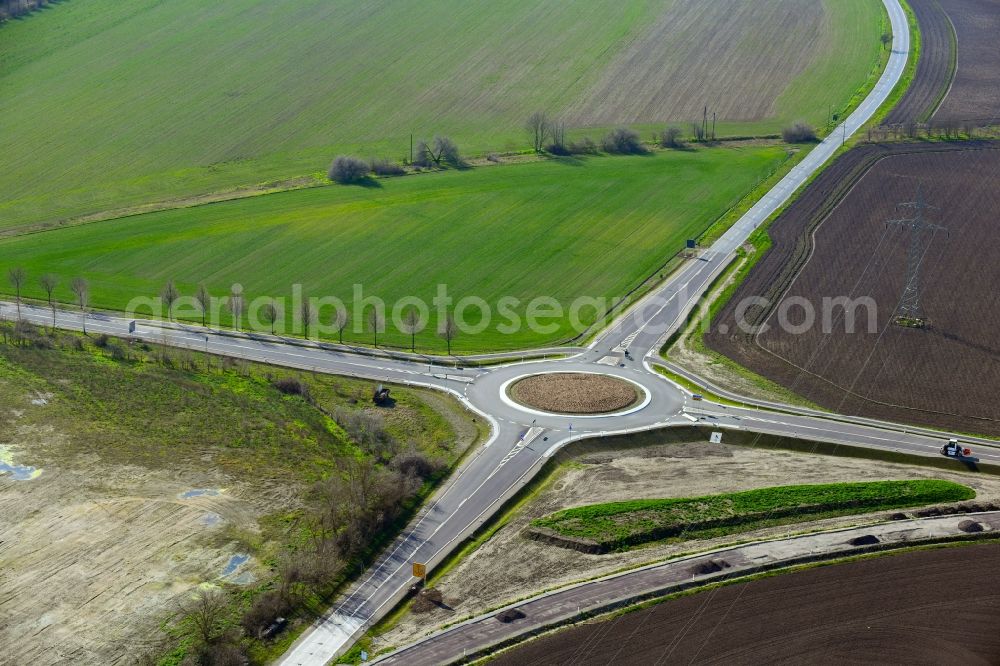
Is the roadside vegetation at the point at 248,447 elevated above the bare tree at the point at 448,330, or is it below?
below

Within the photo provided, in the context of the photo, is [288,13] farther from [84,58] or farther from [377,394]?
[377,394]

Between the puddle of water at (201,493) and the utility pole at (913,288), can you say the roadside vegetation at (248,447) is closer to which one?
the puddle of water at (201,493)

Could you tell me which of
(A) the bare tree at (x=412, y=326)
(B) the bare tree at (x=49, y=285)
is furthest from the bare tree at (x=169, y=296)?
(A) the bare tree at (x=412, y=326)

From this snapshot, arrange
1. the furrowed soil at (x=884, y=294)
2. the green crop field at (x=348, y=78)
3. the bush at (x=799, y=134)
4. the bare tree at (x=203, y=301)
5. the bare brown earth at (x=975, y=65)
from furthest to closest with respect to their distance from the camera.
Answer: the bare brown earth at (x=975, y=65) → the bush at (x=799, y=134) → the green crop field at (x=348, y=78) → the bare tree at (x=203, y=301) → the furrowed soil at (x=884, y=294)

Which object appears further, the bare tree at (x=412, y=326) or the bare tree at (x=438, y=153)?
the bare tree at (x=438, y=153)

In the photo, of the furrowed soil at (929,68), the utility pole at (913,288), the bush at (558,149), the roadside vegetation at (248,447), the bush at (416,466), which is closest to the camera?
the roadside vegetation at (248,447)

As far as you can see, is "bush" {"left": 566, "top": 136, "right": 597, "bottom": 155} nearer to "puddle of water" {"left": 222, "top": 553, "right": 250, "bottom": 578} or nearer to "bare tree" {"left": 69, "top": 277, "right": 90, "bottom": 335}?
"bare tree" {"left": 69, "top": 277, "right": 90, "bottom": 335}

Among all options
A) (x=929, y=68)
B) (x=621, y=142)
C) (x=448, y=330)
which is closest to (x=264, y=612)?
(x=448, y=330)
